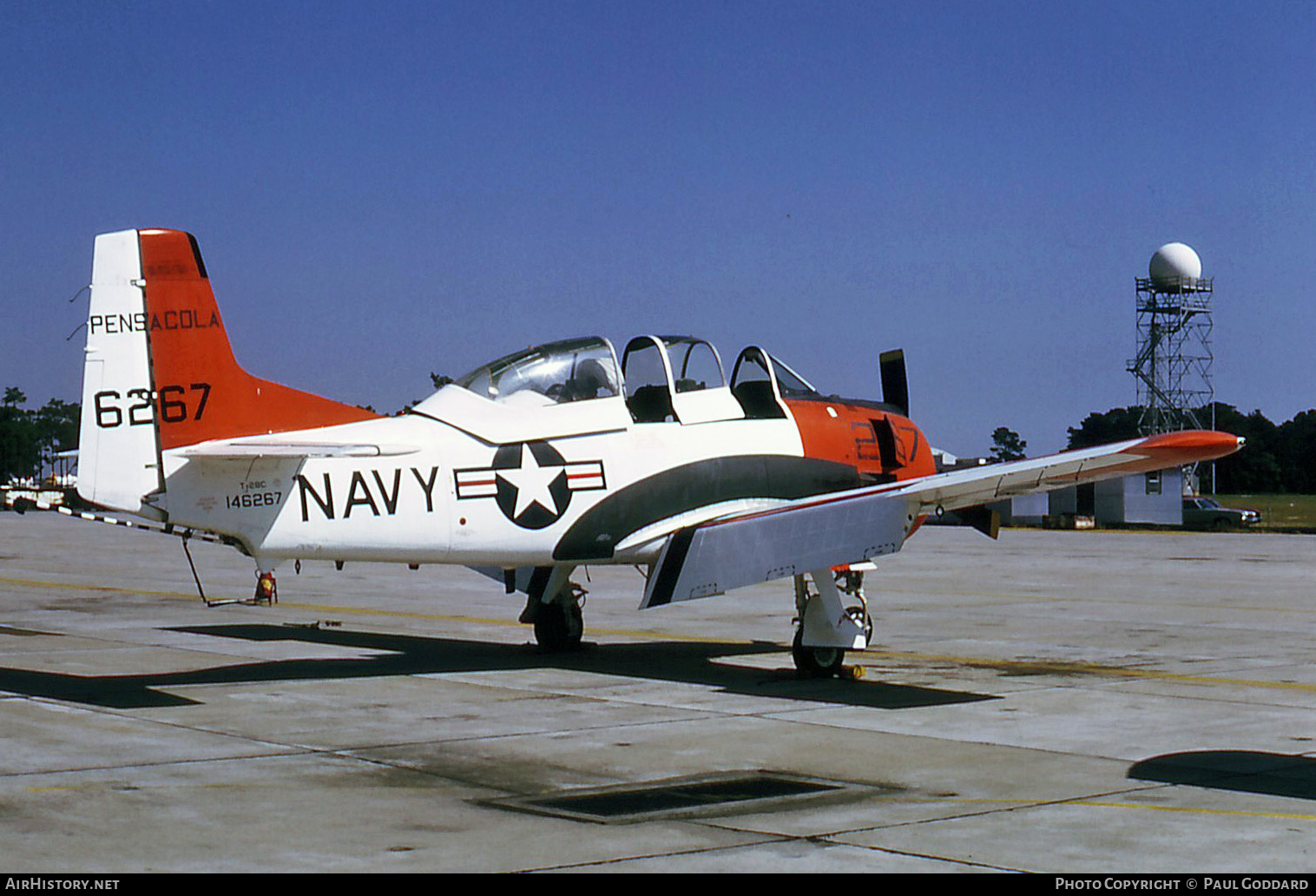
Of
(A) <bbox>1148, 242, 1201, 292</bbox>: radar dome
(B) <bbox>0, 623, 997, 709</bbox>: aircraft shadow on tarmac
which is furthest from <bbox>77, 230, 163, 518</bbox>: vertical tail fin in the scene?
(A) <bbox>1148, 242, 1201, 292</bbox>: radar dome

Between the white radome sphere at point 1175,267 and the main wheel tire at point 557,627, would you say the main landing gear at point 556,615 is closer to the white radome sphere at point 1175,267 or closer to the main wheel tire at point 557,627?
the main wheel tire at point 557,627

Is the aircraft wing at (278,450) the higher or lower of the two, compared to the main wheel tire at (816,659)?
higher

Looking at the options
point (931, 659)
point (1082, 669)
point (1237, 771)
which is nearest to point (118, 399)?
point (931, 659)

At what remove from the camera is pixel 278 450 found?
1191cm

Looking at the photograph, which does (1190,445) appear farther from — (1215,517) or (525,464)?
(1215,517)

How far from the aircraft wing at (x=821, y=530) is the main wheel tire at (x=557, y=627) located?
3.13 meters

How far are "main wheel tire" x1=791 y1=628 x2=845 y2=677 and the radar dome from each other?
259 ft

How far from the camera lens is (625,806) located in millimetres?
8086

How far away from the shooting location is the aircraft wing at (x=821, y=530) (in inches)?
493

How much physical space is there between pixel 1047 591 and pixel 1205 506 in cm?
3958

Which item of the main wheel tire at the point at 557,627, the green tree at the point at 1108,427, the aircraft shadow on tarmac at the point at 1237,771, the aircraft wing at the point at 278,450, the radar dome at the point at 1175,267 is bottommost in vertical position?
the aircraft shadow on tarmac at the point at 1237,771
